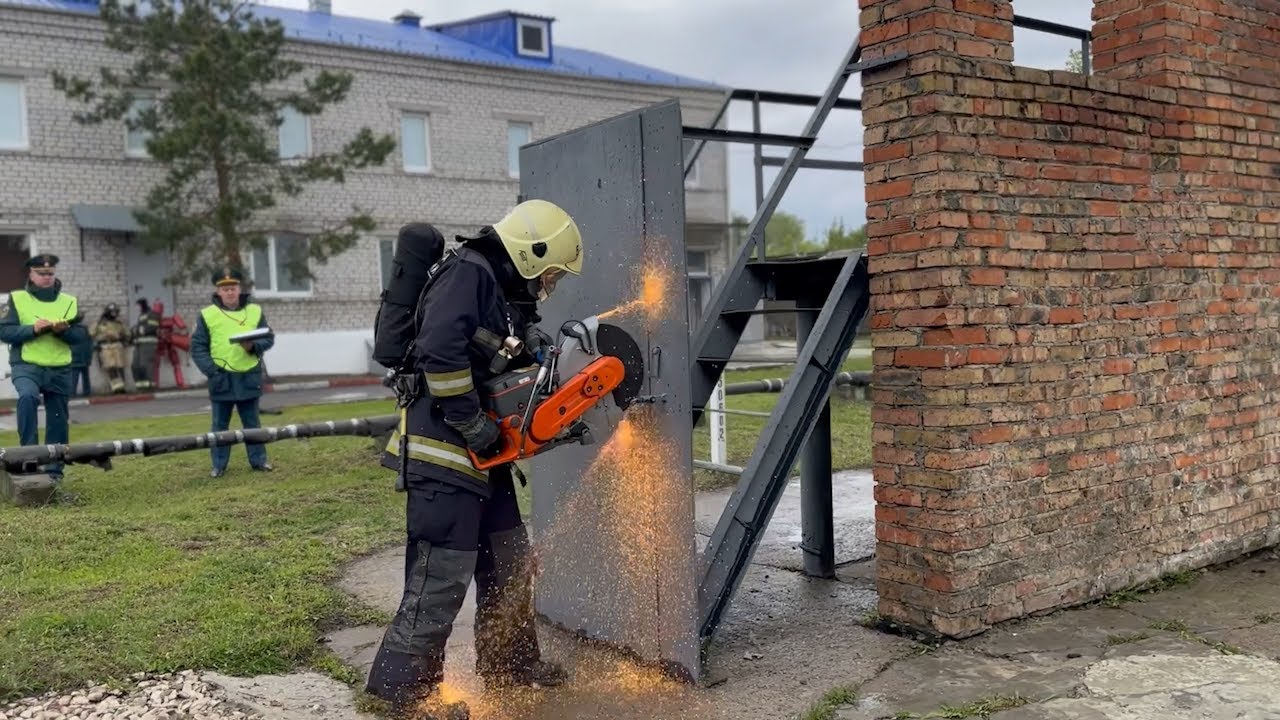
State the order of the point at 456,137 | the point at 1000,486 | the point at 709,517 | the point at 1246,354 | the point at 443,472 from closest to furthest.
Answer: the point at 443,472, the point at 1000,486, the point at 1246,354, the point at 709,517, the point at 456,137

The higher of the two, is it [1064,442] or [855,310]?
[855,310]

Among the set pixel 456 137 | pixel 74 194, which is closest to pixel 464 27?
pixel 456 137

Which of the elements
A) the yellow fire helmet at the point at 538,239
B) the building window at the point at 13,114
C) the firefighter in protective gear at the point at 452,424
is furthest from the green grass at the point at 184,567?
the building window at the point at 13,114

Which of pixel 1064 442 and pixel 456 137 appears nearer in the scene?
pixel 1064 442

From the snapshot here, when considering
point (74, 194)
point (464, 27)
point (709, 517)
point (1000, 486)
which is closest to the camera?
point (1000, 486)

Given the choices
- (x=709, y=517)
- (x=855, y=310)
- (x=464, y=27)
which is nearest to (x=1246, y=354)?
(x=855, y=310)

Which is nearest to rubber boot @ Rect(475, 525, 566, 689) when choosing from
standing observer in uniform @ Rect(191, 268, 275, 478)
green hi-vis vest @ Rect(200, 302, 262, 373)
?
standing observer in uniform @ Rect(191, 268, 275, 478)

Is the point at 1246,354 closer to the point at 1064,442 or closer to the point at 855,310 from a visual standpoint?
the point at 1064,442

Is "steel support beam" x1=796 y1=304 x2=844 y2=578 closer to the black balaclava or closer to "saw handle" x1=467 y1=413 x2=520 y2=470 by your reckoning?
the black balaclava

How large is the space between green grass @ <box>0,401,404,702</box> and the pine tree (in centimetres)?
1174

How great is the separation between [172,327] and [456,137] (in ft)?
27.4

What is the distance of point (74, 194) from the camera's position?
21.5 metres

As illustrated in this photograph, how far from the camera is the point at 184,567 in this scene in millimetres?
5992

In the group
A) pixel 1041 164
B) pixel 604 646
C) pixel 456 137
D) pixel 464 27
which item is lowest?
pixel 604 646
